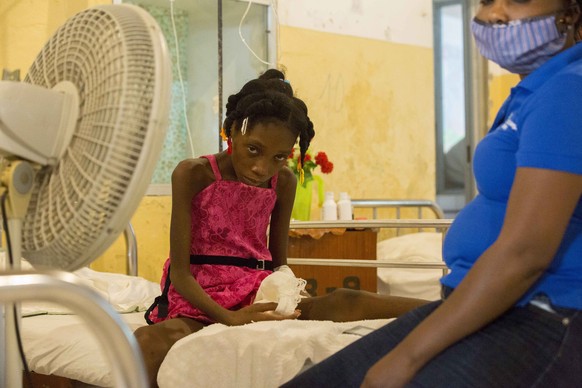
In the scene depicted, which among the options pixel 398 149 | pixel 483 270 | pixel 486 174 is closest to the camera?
pixel 483 270

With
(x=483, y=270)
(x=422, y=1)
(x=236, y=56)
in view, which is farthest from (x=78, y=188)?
(x=422, y=1)

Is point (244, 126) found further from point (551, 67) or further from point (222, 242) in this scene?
point (551, 67)

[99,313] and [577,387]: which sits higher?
[99,313]

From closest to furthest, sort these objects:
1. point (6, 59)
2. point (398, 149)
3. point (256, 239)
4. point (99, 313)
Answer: point (99, 313) → point (256, 239) → point (6, 59) → point (398, 149)

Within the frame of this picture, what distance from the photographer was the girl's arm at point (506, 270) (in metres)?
1.26

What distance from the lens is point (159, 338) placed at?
2.39 m

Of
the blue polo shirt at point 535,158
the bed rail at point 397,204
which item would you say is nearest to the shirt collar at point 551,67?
the blue polo shirt at point 535,158

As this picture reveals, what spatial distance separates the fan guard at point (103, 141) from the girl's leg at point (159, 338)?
37.4 inches

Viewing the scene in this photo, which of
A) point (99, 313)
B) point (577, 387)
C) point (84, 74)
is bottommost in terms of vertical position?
point (577, 387)

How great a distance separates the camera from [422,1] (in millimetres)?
6398

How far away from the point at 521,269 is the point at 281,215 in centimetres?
168

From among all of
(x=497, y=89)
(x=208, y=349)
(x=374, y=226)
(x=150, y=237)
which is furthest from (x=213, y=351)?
(x=497, y=89)

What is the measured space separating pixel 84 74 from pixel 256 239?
1488 mm

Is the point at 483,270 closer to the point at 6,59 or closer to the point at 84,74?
the point at 84,74
